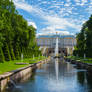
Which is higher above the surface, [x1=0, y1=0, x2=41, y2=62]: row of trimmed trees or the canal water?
[x1=0, y1=0, x2=41, y2=62]: row of trimmed trees

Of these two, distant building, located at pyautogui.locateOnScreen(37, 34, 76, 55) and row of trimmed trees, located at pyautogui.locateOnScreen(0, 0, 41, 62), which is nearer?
row of trimmed trees, located at pyautogui.locateOnScreen(0, 0, 41, 62)

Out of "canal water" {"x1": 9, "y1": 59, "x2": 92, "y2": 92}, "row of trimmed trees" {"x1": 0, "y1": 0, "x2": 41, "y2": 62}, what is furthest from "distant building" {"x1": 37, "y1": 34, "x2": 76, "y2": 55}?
"canal water" {"x1": 9, "y1": 59, "x2": 92, "y2": 92}

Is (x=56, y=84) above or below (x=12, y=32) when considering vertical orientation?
below

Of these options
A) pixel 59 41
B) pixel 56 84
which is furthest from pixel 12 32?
pixel 59 41

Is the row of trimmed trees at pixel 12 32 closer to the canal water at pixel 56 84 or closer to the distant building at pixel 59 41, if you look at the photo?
the canal water at pixel 56 84

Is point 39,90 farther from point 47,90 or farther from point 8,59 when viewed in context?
point 8,59

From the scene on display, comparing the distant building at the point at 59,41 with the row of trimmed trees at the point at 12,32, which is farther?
the distant building at the point at 59,41

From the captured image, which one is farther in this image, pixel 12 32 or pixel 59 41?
pixel 59 41

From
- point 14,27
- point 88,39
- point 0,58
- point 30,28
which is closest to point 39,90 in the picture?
point 0,58

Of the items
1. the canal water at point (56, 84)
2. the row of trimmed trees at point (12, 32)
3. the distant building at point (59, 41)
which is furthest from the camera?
the distant building at point (59, 41)

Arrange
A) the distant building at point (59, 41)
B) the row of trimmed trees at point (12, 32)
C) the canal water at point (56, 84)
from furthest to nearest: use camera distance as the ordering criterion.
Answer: the distant building at point (59, 41) → the row of trimmed trees at point (12, 32) → the canal water at point (56, 84)

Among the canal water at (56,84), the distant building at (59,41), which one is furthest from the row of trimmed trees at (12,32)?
the distant building at (59,41)

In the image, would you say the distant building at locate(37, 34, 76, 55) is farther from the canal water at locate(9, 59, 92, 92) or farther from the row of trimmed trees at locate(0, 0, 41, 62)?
the canal water at locate(9, 59, 92, 92)

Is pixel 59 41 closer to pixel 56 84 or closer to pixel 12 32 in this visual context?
pixel 12 32
